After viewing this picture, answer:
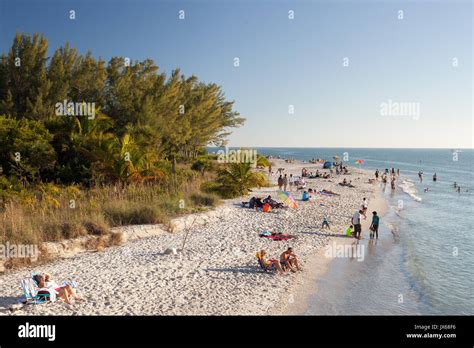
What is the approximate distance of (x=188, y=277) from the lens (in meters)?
7.59

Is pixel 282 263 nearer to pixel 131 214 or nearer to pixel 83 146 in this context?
pixel 131 214

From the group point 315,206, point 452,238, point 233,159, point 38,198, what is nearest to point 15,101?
point 38,198

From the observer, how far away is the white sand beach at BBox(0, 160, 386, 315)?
19.8 feet

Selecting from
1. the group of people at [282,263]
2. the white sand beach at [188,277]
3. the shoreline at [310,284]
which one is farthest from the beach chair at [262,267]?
the shoreline at [310,284]

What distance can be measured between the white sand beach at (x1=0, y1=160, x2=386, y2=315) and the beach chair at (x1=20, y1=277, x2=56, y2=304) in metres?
0.12

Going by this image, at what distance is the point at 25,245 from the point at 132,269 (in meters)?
2.60

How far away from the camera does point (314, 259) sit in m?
9.87

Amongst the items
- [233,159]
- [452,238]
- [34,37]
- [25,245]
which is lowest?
[452,238]

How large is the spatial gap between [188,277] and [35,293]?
119 inches

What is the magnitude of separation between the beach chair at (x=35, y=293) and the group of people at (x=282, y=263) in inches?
182

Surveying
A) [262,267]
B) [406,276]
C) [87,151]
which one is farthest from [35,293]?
[87,151]

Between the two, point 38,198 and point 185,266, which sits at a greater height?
point 38,198
